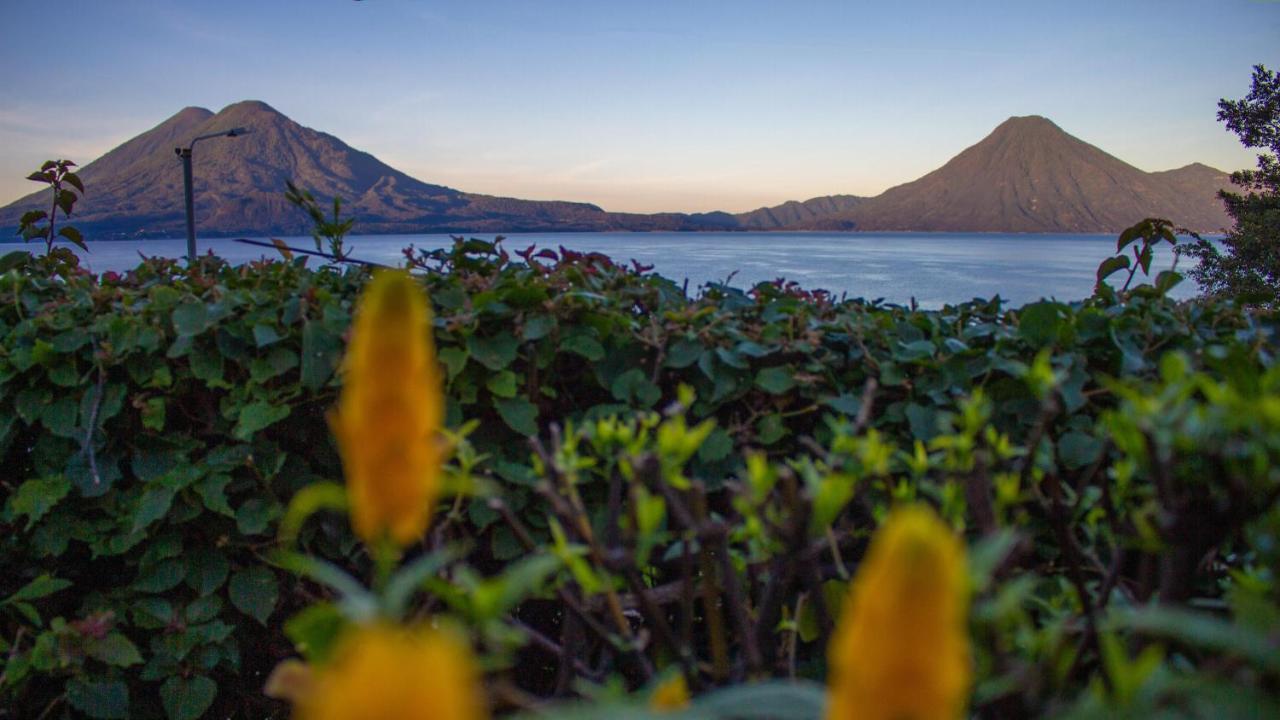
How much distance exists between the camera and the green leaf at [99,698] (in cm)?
207

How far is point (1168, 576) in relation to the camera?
2.55 feet

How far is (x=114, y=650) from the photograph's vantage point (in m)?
2.03

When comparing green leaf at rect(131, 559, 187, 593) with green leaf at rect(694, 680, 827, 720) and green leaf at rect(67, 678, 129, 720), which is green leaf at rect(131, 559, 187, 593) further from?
green leaf at rect(694, 680, 827, 720)

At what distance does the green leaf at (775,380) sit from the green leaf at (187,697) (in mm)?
1790

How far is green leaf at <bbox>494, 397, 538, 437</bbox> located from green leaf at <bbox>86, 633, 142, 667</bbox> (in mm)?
1231

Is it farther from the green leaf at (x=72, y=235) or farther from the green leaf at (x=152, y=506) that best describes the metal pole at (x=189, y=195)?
the green leaf at (x=152, y=506)

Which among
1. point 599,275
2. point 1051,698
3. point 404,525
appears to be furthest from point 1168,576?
point 599,275

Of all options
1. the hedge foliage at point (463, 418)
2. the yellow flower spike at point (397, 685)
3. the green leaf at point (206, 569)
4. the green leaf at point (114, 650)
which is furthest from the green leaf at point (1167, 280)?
the green leaf at point (114, 650)

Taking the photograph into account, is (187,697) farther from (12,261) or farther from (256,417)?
(12,261)

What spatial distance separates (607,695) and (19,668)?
2.16 meters

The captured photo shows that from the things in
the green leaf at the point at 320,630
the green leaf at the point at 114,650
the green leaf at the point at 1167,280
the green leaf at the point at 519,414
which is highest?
the green leaf at the point at 1167,280

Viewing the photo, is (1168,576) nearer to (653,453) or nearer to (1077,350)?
(653,453)

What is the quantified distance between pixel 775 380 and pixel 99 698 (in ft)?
6.83

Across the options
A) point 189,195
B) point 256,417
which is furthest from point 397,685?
point 189,195
